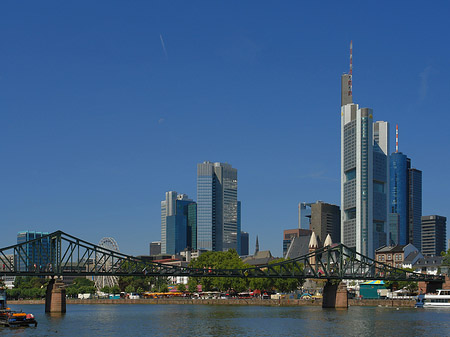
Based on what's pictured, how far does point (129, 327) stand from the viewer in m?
102

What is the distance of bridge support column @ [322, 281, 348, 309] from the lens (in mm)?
152875

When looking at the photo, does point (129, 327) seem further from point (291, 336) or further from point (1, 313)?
point (291, 336)

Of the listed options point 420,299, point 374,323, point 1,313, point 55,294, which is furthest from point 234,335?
point 420,299

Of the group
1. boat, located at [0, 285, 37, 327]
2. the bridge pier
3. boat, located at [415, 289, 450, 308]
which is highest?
boat, located at [0, 285, 37, 327]

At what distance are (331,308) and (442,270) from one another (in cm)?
5752

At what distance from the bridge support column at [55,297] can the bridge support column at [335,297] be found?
53.9 metres

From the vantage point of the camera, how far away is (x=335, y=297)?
154 m

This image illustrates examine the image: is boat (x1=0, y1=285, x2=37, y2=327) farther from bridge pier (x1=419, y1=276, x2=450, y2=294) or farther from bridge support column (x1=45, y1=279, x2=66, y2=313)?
bridge pier (x1=419, y1=276, x2=450, y2=294)

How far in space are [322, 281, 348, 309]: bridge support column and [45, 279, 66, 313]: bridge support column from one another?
5385 centimetres

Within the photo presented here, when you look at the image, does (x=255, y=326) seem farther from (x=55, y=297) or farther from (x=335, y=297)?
(x=335, y=297)

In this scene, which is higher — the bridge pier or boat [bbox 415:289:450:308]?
the bridge pier

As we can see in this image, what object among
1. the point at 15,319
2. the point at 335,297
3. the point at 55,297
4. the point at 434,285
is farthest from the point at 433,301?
the point at 15,319

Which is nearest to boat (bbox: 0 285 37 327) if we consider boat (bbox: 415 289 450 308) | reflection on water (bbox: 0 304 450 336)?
reflection on water (bbox: 0 304 450 336)

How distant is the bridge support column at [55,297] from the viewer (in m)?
137
